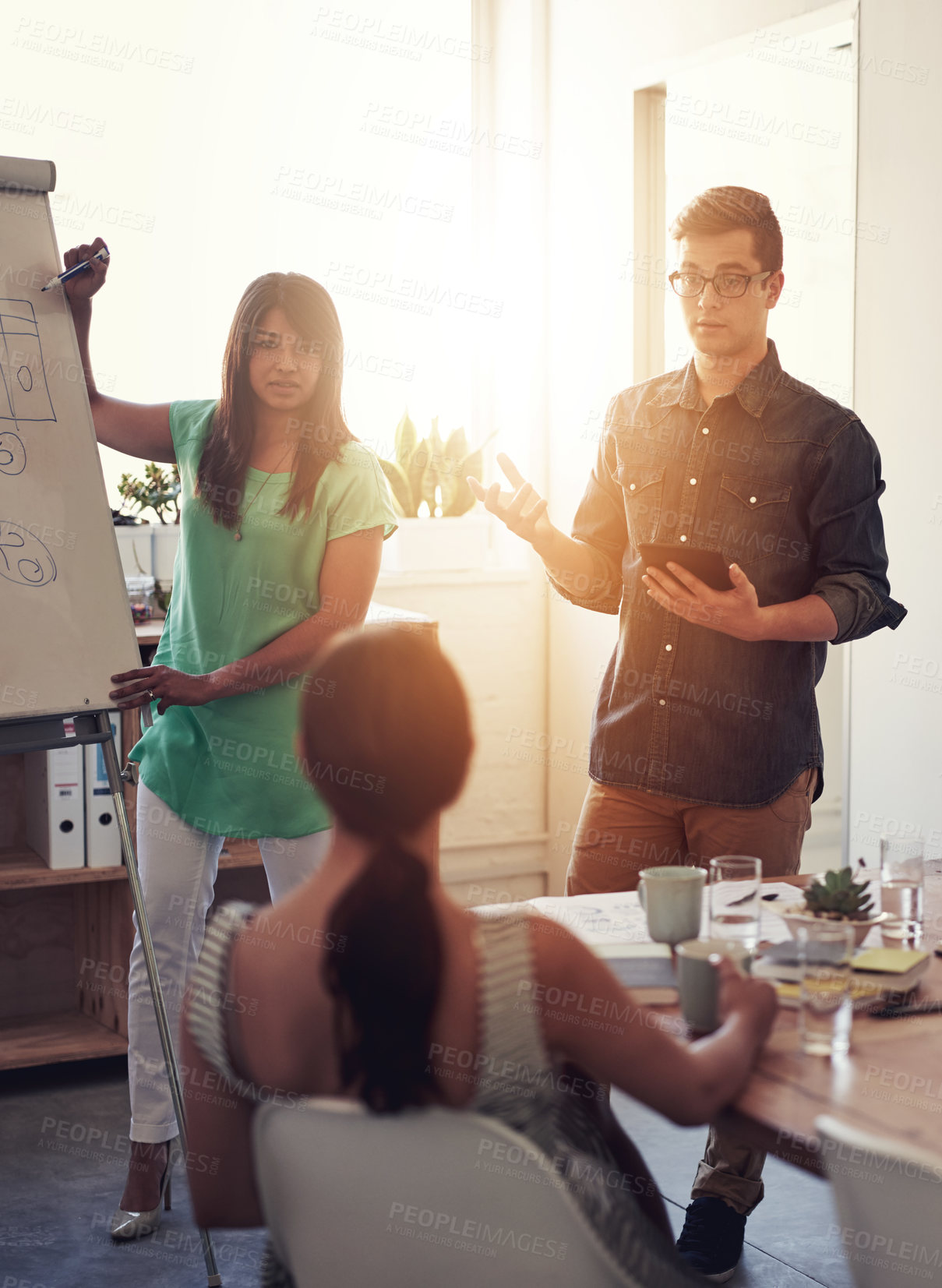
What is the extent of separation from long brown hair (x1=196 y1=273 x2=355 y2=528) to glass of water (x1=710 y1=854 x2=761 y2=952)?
1.05 meters

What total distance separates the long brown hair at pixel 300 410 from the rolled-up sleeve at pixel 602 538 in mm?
451

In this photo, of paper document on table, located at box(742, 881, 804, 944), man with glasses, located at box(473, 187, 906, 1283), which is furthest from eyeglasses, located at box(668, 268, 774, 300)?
paper document on table, located at box(742, 881, 804, 944)

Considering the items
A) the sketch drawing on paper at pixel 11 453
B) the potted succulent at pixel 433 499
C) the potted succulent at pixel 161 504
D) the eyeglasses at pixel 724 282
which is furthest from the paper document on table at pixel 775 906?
the potted succulent at pixel 433 499

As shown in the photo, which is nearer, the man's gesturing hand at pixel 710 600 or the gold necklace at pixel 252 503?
the man's gesturing hand at pixel 710 600

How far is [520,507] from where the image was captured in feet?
7.20

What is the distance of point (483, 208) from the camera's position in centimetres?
408

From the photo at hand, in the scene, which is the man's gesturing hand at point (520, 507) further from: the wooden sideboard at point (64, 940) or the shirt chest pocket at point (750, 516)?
the wooden sideboard at point (64, 940)

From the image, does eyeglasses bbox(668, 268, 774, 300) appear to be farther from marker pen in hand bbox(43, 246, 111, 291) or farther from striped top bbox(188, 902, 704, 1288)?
striped top bbox(188, 902, 704, 1288)

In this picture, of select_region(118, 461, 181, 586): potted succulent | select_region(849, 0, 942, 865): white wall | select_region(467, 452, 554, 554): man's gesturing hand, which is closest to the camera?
select_region(467, 452, 554, 554): man's gesturing hand

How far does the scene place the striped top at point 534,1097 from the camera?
1094 millimetres

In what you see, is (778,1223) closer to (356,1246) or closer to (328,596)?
(328,596)

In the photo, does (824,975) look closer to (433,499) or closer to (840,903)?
(840,903)

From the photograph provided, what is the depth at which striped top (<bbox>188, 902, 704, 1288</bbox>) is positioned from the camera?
3.59ft

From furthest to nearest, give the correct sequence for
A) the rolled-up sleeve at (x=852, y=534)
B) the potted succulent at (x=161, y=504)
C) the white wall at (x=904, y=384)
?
the potted succulent at (x=161, y=504)
the white wall at (x=904, y=384)
the rolled-up sleeve at (x=852, y=534)
